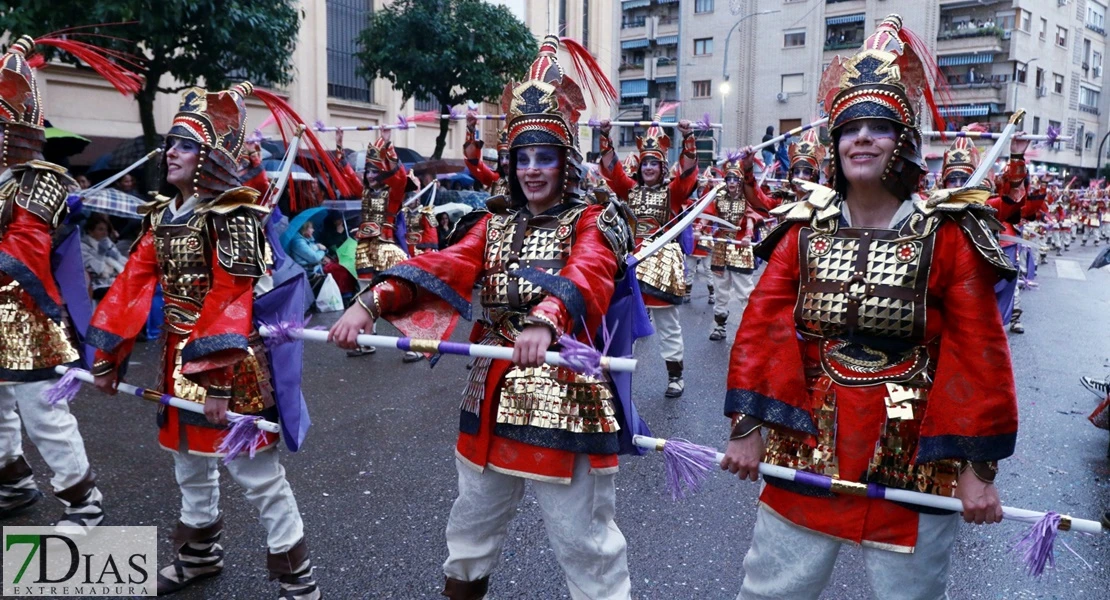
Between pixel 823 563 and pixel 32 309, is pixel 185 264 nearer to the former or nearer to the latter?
pixel 32 309

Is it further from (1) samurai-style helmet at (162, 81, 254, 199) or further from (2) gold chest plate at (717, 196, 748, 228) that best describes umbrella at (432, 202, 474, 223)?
(1) samurai-style helmet at (162, 81, 254, 199)

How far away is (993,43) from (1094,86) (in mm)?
18253

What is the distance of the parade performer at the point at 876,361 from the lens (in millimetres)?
2223

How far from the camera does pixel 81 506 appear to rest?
3943 millimetres

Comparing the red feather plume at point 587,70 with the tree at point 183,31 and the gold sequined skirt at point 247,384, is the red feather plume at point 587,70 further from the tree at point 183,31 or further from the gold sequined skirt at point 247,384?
the tree at point 183,31

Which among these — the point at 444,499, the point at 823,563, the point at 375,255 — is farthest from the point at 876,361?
the point at 375,255

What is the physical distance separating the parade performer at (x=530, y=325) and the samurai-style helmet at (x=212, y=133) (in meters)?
1.04

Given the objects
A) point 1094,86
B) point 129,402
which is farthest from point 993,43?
point 129,402

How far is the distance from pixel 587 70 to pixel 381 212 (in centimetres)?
578

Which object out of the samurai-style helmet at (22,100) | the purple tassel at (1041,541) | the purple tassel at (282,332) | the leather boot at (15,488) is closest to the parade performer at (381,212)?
the samurai-style helmet at (22,100)

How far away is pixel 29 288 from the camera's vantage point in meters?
3.88

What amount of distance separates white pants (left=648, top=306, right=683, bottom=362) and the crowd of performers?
11.1 feet

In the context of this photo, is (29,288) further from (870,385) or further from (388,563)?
(870,385)

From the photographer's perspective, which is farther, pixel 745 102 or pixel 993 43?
pixel 745 102
